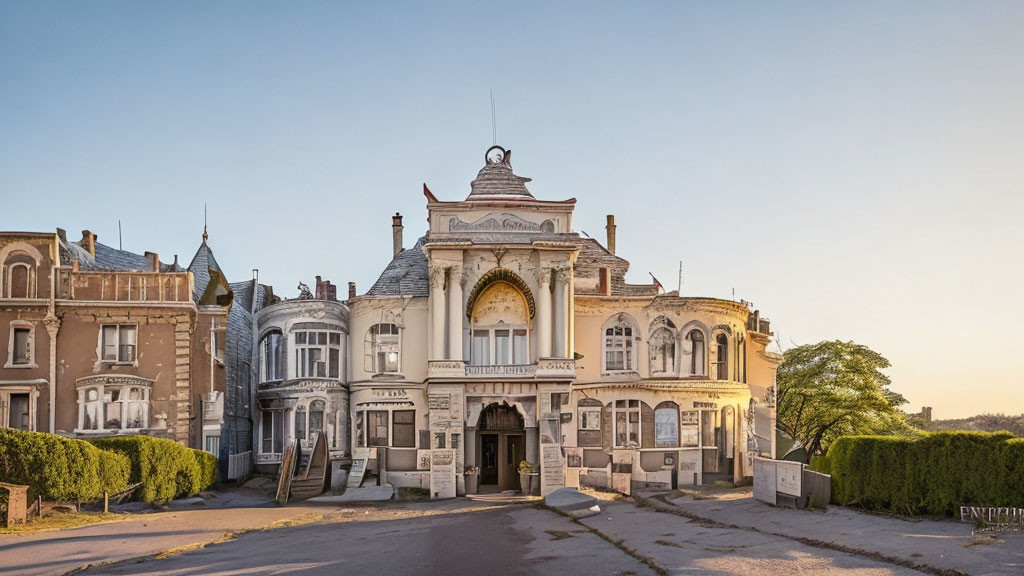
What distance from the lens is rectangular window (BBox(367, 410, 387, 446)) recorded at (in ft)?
130

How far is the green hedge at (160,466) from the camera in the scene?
29.8 metres

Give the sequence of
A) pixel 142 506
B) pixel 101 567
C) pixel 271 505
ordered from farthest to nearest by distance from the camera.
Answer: pixel 271 505 < pixel 142 506 < pixel 101 567

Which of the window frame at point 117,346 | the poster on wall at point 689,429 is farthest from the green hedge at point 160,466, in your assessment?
the poster on wall at point 689,429

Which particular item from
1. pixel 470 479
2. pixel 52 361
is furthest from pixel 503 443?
pixel 52 361

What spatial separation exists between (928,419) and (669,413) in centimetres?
2935

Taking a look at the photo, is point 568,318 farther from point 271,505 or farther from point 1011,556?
point 1011,556

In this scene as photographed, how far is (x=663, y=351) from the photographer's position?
4088 cm

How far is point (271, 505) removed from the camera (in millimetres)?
34844

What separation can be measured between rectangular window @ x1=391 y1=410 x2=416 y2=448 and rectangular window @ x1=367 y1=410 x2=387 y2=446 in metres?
0.41

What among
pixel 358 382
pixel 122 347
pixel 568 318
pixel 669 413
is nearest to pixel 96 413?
pixel 122 347

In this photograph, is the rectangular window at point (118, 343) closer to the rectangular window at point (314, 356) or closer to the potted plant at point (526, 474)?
the rectangular window at point (314, 356)

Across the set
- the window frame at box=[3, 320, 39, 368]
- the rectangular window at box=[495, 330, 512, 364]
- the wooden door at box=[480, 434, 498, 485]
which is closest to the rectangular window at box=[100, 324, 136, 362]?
the window frame at box=[3, 320, 39, 368]

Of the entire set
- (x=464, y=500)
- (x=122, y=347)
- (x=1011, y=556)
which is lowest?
(x=464, y=500)

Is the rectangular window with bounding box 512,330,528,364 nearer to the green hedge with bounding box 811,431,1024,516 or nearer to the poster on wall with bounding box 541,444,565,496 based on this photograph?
the poster on wall with bounding box 541,444,565,496
